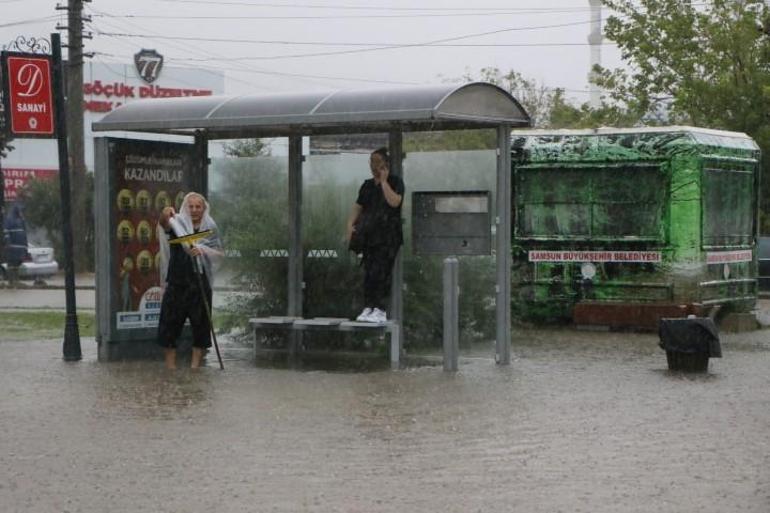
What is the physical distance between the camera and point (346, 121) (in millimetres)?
14133

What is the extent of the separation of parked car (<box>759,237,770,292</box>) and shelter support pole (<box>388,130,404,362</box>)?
16.7m

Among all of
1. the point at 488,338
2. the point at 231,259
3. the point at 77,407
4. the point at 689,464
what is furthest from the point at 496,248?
the point at 689,464

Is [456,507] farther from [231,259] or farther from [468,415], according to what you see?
[231,259]

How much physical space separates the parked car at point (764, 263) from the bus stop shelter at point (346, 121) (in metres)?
16.6

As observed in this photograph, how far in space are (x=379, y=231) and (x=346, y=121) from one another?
1355 millimetres

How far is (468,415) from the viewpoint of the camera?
1125cm

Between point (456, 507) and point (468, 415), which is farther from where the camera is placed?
point (468, 415)

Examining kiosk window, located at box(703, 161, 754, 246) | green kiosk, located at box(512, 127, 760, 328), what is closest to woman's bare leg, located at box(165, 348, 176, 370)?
green kiosk, located at box(512, 127, 760, 328)

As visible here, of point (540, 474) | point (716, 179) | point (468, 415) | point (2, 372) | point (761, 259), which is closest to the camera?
point (540, 474)

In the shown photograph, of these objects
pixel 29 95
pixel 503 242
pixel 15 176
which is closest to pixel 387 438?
pixel 503 242

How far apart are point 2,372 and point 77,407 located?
2.95 metres

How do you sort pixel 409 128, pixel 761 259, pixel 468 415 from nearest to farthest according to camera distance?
1. pixel 468 415
2. pixel 409 128
3. pixel 761 259

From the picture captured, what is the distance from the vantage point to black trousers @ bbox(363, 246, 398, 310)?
49.2 feet

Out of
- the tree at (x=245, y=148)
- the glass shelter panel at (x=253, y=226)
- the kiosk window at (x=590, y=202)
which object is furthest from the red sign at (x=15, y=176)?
the glass shelter panel at (x=253, y=226)
